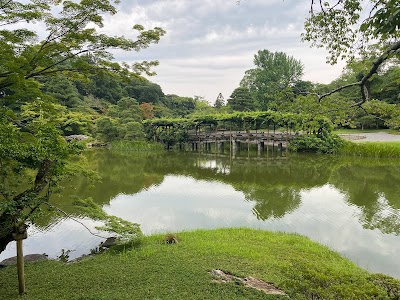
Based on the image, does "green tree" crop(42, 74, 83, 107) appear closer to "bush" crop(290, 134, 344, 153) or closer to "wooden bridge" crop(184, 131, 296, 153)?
"wooden bridge" crop(184, 131, 296, 153)

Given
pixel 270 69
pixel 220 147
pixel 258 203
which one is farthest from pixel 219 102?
pixel 258 203

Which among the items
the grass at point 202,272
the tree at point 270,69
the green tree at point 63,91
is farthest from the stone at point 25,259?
the tree at point 270,69

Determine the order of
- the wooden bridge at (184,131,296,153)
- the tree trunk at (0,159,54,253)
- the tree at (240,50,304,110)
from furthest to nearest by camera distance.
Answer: the tree at (240,50,304,110) → the wooden bridge at (184,131,296,153) → the tree trunk at (0,159,54,253)

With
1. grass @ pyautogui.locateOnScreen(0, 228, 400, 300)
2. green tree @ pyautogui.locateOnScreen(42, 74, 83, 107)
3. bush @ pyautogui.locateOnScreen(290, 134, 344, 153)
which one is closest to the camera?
grass @ pyautogui.locateOnScreen(0, 228, 400, 300)

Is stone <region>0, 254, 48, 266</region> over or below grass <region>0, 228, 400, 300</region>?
below

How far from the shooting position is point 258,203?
11.4 metres

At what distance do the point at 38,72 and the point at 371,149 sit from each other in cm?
2195

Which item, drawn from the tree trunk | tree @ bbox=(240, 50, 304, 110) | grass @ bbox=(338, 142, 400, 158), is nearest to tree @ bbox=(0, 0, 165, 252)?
the tree trunk

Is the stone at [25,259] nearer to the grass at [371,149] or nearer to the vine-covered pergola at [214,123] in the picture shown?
the vine-covered pergola at [214,123]

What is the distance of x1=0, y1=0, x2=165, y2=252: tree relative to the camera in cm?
414

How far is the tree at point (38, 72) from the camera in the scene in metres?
4.14

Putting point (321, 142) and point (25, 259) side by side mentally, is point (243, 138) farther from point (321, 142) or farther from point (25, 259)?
point (25, 259)

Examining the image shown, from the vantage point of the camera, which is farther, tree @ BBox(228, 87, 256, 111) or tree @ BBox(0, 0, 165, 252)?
tree @ BBox(228, 87, 256, 111)

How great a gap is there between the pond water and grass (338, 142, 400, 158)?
4.72 ft
